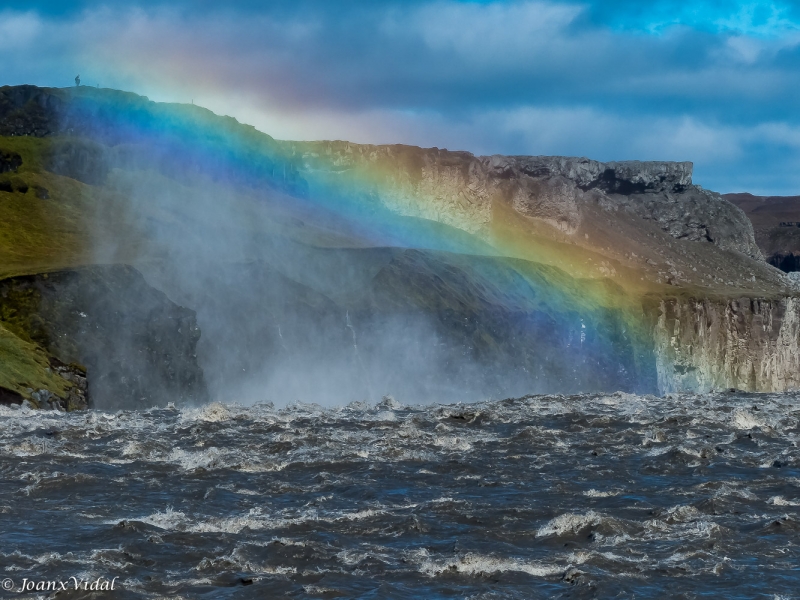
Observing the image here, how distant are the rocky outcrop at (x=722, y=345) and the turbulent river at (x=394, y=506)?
125 meters

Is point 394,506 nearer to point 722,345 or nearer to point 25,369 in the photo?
point 25,369

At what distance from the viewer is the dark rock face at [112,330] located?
72625mm

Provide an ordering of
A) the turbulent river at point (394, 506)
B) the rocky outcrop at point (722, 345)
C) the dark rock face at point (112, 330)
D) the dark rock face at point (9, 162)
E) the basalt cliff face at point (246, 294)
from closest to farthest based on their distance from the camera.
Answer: the turbulent river at point (394, 506)
the dark rock face at point (112, 330)
the basalt cliff face at point (246, 294)
the dark rock face at point (9, 162)
the rocky outcrop at point (722, 345)

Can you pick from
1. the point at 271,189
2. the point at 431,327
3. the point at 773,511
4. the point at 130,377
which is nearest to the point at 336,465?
the point at 773,511

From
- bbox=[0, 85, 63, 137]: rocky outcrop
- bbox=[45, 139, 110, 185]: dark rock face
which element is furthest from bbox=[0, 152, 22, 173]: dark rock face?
bbox=[0, 85, 63, 137]: rocky outcrop

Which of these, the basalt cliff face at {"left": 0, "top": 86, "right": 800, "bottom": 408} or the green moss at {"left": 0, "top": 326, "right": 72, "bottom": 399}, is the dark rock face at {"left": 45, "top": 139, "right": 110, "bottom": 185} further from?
the green moss at {"left": 0, "top": 326, "right": 72, "bottom": 399}

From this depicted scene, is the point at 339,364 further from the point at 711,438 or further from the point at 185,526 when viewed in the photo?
the point at 185,526

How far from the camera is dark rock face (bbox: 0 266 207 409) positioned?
7262 cm

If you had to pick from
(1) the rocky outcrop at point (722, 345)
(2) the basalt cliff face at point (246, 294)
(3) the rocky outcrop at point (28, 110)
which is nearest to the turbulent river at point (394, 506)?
(2) the basalt cliff face at point (246, 294)

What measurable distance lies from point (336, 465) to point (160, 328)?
44345 mm

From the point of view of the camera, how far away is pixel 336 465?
37.4m

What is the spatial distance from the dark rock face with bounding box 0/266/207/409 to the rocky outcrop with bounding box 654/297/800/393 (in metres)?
101

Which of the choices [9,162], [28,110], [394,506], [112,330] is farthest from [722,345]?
[394,506]

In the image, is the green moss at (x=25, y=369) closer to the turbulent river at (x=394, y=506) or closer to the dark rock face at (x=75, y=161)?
the turbulent river at (x=394, y=506)
